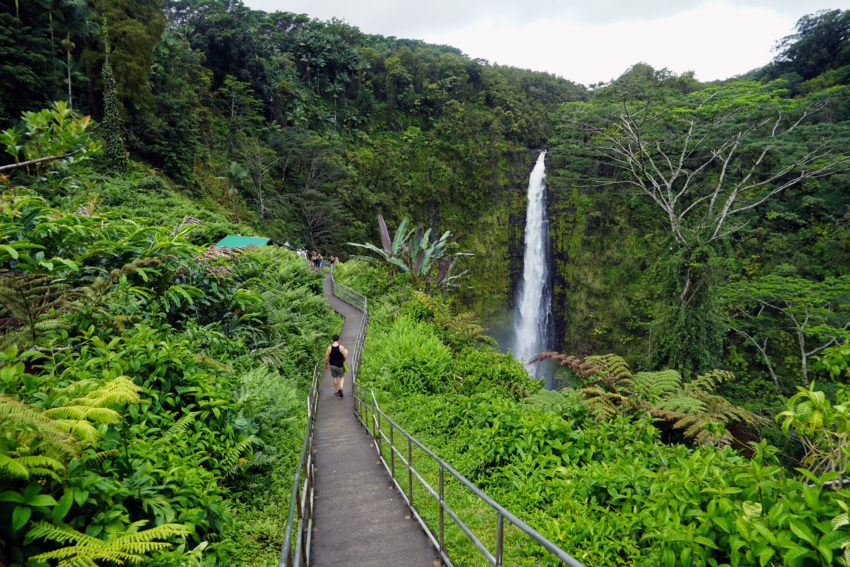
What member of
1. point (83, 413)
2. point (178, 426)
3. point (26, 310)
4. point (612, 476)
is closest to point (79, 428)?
point (83, 413)

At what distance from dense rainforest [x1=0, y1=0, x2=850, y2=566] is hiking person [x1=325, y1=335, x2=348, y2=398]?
2.30ft

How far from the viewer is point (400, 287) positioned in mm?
14094

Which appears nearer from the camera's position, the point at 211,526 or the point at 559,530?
the point at 211,526

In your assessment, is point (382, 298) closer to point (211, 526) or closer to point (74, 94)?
point (211, 526)

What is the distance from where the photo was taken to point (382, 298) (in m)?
14.0

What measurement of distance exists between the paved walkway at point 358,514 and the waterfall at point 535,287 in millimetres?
23367

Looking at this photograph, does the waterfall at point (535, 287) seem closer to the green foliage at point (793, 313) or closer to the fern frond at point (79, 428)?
the green foliage at point (793, 313)

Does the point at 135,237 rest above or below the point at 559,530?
above

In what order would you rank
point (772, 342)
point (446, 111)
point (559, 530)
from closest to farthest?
point (559, 530) < point (772, 342) < point (446, 111)

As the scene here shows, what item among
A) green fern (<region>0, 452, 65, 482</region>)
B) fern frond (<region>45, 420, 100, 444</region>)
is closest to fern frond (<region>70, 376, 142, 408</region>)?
fern frond (<region>45, 420, 100, 444</region>)

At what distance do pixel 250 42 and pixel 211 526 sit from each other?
116ft

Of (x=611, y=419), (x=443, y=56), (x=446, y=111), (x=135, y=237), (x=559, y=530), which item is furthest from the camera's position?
(x=443, y=56)

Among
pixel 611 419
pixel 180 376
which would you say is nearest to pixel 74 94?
pixel 180 376

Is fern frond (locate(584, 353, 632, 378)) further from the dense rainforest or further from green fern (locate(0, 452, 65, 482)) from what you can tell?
green fern (locate(0, 452, 65, 482))
